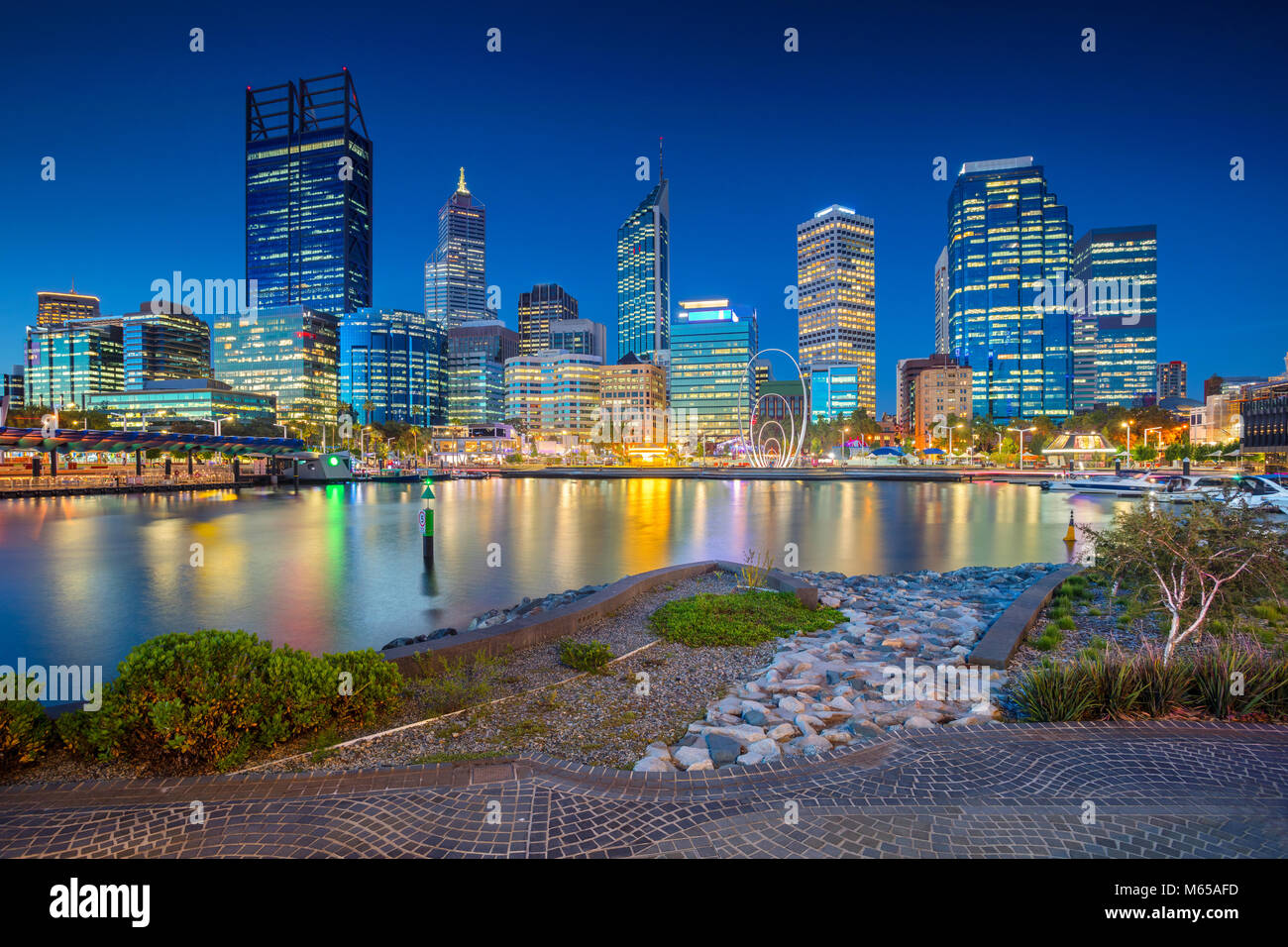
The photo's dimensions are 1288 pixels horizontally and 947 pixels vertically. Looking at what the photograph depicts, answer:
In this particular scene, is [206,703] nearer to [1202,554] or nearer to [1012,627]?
[1012,627]

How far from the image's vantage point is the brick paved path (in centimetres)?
413

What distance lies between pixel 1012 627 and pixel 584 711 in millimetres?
6853

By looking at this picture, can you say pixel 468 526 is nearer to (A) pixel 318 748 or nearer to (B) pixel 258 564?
(B) pixel 258 564

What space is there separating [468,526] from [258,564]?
14580 mm

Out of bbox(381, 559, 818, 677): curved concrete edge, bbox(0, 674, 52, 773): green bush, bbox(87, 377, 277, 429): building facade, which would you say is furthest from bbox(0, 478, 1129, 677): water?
bbox(87, 377, 277, 429): building facade

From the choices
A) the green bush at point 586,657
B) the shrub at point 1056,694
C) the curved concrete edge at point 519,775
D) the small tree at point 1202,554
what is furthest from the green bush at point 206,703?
the small tree at point 1202,554

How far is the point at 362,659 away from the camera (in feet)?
23.2

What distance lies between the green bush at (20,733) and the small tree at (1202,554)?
39.7 feet

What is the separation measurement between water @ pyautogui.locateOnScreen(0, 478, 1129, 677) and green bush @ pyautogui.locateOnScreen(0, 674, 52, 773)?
734 centimetres

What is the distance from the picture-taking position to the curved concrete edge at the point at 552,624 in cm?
880

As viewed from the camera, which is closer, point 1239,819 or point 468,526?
point 1239,819

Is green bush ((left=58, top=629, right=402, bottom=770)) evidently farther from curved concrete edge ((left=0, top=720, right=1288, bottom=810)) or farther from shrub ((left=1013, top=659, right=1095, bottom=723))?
shrub ((left=1013, top=659, right=1095, bottom=723))
